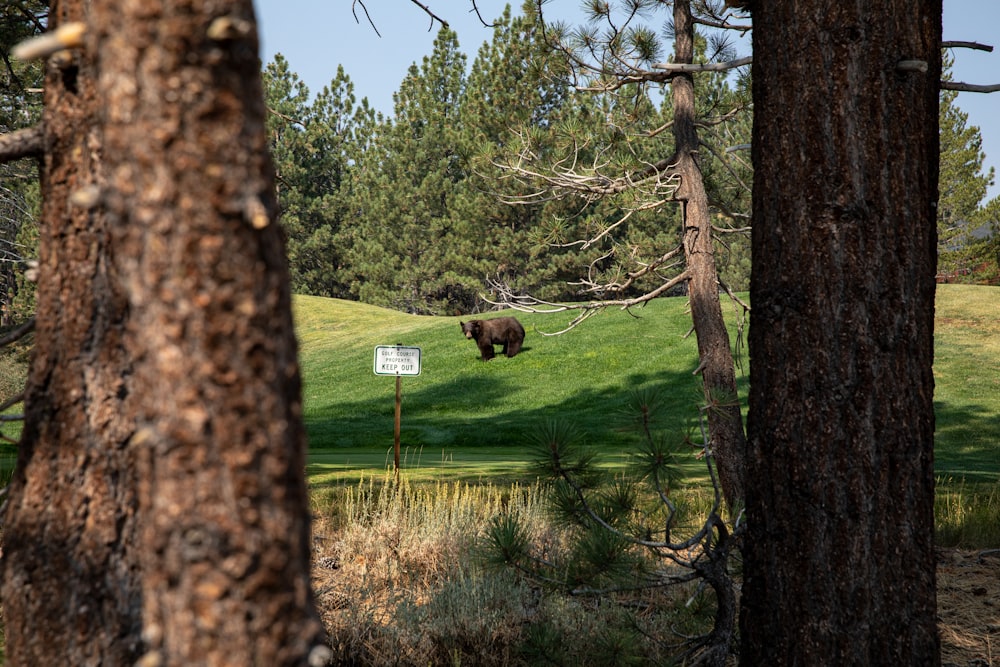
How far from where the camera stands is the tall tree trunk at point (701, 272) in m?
7.71

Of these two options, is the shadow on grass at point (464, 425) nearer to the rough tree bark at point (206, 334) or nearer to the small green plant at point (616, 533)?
the small green plant at point (616, 533)

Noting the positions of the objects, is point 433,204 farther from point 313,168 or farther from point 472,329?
point 472,329

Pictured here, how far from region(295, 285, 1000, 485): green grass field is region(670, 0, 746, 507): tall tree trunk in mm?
4240

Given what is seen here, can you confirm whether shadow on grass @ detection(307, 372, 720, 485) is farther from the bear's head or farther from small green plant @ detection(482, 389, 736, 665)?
small green plant @ detection(482, 389, 736, 665)

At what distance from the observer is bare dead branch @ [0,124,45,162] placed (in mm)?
2445

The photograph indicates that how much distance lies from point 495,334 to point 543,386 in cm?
216

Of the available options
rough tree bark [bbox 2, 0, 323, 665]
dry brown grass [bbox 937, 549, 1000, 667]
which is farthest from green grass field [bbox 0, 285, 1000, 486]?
rough tree bark [bbox 2, 0, 323, 665]

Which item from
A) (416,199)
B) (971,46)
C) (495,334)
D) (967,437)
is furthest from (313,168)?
(971,46)

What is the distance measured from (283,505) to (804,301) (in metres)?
2.40

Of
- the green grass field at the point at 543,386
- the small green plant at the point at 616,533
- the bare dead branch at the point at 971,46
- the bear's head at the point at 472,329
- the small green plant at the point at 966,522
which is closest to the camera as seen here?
the small green plant at the point at 616,533

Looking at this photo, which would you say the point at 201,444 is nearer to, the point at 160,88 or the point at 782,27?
the point at 160,88

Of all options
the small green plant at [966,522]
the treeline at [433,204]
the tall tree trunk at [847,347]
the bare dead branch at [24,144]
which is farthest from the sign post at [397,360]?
the treeline at [433,204]

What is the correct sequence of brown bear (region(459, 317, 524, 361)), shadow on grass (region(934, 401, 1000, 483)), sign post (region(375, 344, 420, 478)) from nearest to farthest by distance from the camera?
sign post (region(375, 344, 420, 478)) < shadow on grass (region(934, 401, 1000, 483)) < brown bear (region(459, 317, 524, 361))

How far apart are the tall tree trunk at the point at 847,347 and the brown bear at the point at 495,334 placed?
63.0 ft
